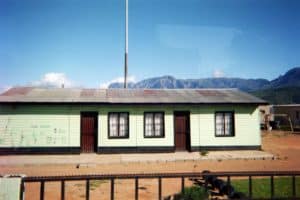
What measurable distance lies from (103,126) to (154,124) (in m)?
2.96

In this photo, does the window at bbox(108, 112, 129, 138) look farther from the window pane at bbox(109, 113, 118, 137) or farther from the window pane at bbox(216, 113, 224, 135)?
the window pane at bbox(216, 113, 224, 135)

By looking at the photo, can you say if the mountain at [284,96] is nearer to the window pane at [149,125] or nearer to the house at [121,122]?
the house at [121,122]

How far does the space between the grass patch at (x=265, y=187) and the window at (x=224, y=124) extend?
730 centimetres

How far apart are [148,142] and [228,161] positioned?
471 centimetres

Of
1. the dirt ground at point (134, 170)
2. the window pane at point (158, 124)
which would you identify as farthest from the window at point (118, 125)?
the dirt ground at point (134, 170)

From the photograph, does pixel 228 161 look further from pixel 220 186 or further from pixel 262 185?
pixel 220 186

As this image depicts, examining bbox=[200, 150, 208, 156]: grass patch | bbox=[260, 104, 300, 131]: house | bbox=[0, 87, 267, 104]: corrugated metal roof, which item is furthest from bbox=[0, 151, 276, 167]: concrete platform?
bbox=[260, 104, 300, 131]: house

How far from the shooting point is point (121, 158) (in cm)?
1655

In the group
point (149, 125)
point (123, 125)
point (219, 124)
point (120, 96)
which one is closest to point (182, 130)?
point (149, 125)

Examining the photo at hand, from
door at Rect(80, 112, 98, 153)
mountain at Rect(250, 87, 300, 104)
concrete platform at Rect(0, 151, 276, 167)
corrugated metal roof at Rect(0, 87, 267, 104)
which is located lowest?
concrete platform at Rect(0, 151, 276, 167)

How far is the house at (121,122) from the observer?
57.8 ft

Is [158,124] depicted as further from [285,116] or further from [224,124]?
[285,116]

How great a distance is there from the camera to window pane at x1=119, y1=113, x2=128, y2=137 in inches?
719

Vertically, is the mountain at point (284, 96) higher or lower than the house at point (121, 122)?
higher
